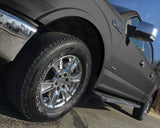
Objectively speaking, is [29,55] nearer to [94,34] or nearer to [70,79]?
[70,79]

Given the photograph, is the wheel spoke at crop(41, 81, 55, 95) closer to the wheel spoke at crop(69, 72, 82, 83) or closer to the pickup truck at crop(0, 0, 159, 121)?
the pickup truck at crop(0, 0, 159, 121)

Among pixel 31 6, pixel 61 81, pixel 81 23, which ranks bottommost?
pixel 61 81

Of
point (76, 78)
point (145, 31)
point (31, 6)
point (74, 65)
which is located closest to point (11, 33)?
point (31, 6)

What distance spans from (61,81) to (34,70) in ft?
1.38

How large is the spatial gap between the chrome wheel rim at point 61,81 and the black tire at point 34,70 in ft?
0.34

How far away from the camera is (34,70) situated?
54.5 inches

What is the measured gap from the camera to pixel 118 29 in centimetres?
217

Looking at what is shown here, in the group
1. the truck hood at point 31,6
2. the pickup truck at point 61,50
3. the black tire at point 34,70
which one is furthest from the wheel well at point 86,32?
the truck hood at point 31,6

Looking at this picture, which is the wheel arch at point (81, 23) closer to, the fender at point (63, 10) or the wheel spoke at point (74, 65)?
the fender at point (63, 10)

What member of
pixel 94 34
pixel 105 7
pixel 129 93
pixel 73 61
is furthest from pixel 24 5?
pixel 129 93

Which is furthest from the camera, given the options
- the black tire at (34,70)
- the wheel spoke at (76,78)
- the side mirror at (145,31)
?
the side mirror at (145,31)

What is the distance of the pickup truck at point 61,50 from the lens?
129 centimetres

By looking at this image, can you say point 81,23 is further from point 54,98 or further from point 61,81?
point 54,98

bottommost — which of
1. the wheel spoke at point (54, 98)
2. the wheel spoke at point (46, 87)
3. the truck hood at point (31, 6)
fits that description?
the wheel spoke at point (54, 98)
